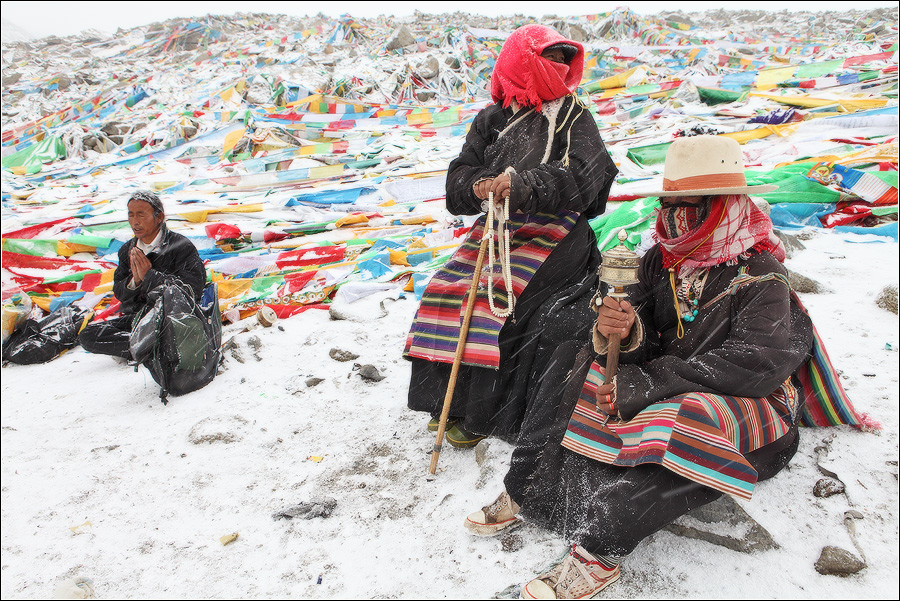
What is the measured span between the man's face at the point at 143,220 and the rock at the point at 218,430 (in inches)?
55.6

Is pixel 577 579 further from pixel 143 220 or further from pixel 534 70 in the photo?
pixel 143 220

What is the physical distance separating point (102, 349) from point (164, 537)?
2164 mm

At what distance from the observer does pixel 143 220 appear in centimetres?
360

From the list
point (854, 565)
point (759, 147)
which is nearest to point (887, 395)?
point (854, 565)

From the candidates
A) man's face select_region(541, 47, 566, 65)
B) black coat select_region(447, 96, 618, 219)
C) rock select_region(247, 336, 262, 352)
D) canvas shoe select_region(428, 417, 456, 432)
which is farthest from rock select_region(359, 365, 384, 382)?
man's face select_region(541, 47, 566, 65)

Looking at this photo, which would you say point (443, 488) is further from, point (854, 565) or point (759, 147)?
point (759, 147)

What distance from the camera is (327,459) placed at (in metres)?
2.64

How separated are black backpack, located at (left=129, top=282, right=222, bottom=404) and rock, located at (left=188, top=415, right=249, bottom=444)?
18.2 inches

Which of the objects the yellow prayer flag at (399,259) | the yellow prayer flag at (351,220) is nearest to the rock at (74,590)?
the yellow prayer flag at (399,259)

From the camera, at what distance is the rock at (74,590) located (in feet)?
6.32

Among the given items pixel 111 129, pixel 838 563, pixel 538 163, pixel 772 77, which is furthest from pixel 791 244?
pixel 111 129

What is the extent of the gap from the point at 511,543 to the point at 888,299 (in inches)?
97.3

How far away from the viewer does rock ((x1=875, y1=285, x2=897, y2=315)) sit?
2922mm

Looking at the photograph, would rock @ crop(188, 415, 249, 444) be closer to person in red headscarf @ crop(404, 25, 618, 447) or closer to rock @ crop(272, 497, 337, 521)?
rock @ crop(272, 497, 337, 521)
